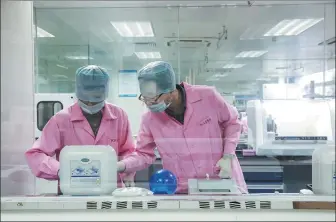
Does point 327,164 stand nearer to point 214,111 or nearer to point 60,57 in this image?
point 214,111

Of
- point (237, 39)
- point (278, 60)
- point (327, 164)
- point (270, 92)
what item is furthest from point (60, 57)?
point (327, 164)

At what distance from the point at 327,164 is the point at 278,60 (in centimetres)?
541

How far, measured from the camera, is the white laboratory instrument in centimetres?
312

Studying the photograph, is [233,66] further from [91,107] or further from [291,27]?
[91,107]

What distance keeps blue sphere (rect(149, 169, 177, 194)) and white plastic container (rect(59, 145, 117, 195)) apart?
21 cm

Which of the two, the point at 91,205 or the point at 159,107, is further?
the point at 159,107

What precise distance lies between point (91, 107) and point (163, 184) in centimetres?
79

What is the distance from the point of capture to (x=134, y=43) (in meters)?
5.35

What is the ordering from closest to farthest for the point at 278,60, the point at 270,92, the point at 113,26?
the point at 270,92
the point at 113,26
the point at 278,60

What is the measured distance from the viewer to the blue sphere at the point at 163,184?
1506mm

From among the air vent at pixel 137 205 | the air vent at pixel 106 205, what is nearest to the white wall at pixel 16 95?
the air vent at pixel 106 205

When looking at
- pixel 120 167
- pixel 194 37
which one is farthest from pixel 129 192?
pixel 194 37

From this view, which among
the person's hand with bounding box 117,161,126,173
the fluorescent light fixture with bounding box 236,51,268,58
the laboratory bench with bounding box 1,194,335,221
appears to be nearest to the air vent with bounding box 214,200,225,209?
the laboratory bench with bounding box 1,194,335,221

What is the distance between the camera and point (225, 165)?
2.07 meters
